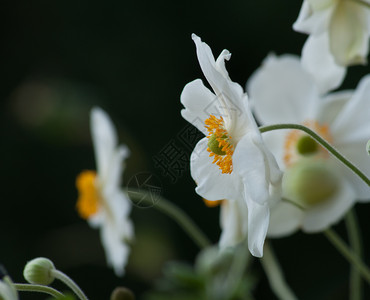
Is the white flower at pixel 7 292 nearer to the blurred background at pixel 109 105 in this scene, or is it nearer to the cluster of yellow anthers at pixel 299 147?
the cluster of yellow anthers at pixel 299 147

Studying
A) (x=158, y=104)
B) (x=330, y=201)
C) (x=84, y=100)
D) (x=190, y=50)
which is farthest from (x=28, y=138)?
(x=330, y=201)

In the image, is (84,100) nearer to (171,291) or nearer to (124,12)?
(124,12)

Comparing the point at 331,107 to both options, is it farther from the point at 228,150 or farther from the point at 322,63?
the point at 228,150

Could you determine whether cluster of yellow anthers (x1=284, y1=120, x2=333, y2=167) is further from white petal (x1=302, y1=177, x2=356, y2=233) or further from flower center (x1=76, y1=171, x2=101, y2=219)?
flower center (x1=76, y1=171, x2=101, y2=219)

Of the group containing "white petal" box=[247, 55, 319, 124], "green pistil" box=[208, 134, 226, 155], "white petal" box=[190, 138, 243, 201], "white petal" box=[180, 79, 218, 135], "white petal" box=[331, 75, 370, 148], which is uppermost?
"white petal" box=[180, 79, 218, 135]

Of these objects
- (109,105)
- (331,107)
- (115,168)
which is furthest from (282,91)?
(109,105)

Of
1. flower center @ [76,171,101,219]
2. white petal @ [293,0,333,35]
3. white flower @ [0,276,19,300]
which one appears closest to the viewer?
white flower @ [0,276,19,300]

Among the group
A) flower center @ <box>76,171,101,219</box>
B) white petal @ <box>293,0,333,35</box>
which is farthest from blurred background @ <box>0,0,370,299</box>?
white petal @ <box>293,0,333,35</box>
